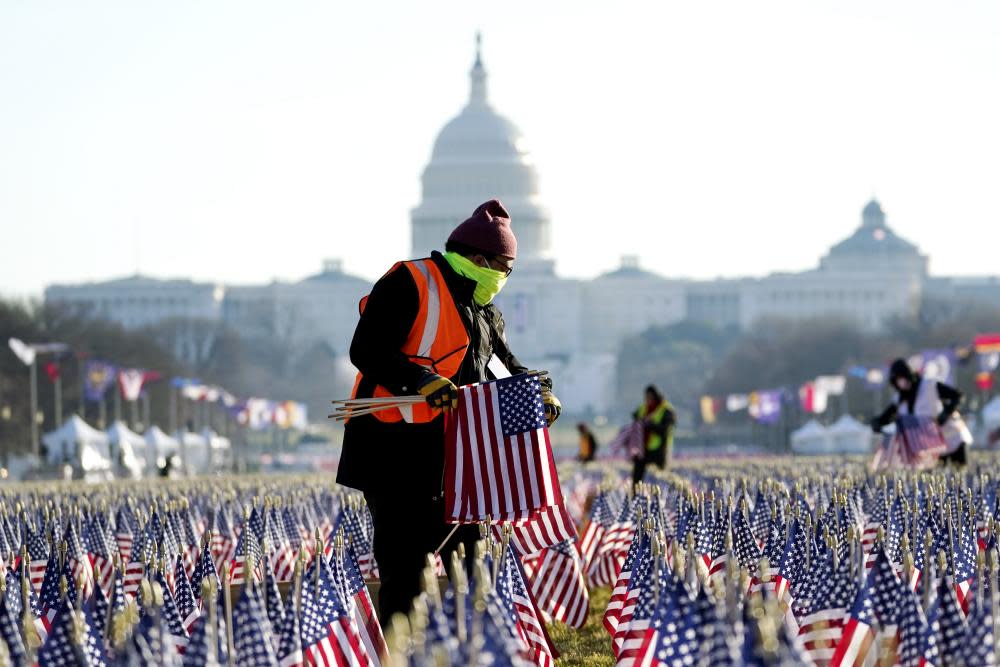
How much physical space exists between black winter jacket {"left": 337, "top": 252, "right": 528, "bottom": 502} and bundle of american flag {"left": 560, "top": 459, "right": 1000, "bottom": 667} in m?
0.92

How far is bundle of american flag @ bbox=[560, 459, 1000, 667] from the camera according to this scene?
664 cm

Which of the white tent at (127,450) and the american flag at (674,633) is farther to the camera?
the white tent at (127,450)

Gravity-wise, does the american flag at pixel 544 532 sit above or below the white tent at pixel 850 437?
above

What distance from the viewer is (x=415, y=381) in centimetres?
908

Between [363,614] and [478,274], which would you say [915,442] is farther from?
[363,614]

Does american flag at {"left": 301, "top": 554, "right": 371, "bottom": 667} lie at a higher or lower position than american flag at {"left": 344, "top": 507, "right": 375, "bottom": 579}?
higher

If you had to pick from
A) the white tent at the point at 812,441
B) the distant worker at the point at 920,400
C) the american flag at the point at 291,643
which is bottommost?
the white tent at the point at 812,441

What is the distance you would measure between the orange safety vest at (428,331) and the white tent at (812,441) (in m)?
57.2

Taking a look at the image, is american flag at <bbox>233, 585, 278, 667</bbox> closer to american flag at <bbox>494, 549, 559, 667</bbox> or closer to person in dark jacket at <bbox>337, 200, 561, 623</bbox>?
american flag at <bbox>494, 549, 559, 667</bbox>

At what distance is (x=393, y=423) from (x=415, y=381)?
0.24 m

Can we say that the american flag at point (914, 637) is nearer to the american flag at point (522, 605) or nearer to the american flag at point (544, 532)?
the american flag at point (522, 605)

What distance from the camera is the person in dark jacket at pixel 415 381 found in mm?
9047

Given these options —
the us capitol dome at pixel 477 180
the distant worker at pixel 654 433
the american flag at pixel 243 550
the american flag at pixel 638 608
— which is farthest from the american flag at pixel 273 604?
the us capitol dome at pixel 477 180

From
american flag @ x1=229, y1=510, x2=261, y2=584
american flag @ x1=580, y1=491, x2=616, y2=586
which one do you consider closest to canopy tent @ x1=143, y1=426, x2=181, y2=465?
american flag @ x1=580, y1=491, x2=616, y2=586
